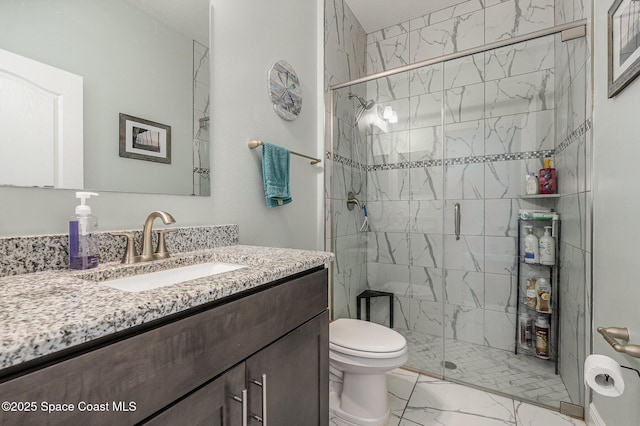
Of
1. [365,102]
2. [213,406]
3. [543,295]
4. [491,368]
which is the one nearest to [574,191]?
[543,295]

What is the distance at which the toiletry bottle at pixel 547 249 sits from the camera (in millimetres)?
1860

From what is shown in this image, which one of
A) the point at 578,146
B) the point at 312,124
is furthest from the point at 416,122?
the point at 578,146

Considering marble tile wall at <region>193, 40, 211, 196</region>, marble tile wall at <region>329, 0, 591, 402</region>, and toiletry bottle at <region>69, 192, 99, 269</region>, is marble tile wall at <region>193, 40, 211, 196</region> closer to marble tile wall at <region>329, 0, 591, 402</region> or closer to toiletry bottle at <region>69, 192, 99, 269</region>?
toiletry bottle at <region>69, 192, 99, 269</region>

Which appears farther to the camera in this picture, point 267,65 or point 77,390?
point 267,65

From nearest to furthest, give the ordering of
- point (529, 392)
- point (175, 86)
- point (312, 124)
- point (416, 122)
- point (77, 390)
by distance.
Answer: point (77, 390) < point (175, 86) < point (529, 392) < point (312, 124) < point (416, 122)

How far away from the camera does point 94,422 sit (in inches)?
16.5

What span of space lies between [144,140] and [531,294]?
7.92ft

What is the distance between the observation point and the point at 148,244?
0.96 meters

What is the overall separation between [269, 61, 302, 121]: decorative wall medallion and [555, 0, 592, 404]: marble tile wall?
1.54 metres

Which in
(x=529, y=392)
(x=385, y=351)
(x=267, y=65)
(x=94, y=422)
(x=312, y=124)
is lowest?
(x=529, y=392)

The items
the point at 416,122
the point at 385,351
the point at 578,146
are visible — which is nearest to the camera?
the point at 385,351

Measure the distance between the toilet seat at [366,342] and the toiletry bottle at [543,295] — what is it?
1.12 metres

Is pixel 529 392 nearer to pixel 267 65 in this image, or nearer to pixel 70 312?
pixel 70 312

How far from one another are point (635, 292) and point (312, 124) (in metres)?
1.80
